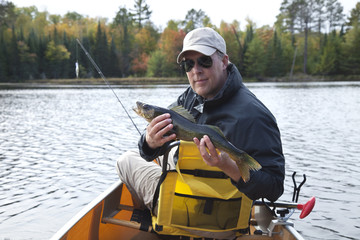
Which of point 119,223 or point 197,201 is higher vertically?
point 197,201

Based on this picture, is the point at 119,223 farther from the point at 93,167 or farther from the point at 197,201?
the point at 93,167

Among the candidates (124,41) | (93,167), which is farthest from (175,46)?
(93,167)

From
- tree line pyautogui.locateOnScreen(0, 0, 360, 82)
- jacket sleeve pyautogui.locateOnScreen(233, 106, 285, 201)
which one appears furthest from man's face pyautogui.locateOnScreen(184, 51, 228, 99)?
tree line pyautogui.locateOnScreen(0, 0, 360, 82)

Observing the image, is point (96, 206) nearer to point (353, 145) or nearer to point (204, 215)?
point (204, 215)

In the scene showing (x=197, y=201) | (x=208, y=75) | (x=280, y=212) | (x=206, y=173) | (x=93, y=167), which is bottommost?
(x=93, y=167)

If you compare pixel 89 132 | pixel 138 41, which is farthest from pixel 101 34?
pixel 89 132

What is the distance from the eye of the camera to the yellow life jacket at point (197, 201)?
284cm

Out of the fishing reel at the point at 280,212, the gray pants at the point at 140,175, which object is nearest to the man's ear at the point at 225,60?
the gray pants at the point at 140,175

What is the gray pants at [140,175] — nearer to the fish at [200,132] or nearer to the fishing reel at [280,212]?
the fish at [200,132]

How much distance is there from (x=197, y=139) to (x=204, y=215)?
75cm

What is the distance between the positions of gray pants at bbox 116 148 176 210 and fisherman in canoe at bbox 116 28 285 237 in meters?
0.02

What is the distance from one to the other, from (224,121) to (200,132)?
38 cm

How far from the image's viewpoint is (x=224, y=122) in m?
2.85

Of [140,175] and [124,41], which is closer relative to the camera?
[140,175]
